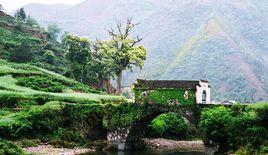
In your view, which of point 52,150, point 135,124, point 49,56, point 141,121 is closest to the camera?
point 52,150

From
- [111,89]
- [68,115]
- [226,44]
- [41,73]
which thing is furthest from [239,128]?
[226,44]

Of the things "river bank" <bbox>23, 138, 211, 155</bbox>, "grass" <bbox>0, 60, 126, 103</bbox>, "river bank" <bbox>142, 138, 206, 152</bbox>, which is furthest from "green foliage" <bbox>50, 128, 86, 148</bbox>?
"river bank" <bbox>142, 138, 206, 152</bbox>

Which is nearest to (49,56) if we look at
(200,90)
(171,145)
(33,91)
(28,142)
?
(33,91)

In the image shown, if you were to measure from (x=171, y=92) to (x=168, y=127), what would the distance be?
18.1 m

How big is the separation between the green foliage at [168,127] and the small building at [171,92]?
504 inches

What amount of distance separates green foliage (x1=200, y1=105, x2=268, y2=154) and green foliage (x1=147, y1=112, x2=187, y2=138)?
19531mm

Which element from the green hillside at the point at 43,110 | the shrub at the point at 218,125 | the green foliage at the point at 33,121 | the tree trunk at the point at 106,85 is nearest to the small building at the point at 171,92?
the green hillside at the point at 43,110

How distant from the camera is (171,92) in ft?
178

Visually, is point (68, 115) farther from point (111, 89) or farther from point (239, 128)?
point (111, 89)

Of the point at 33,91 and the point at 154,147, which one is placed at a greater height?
the point at 33,91

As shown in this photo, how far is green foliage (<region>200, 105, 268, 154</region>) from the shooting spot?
4203 centimetres

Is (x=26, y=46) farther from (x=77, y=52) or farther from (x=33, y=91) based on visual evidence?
(x=33, y=91)

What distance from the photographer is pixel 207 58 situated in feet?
547

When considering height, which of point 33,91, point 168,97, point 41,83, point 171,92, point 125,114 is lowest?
point 125,114
